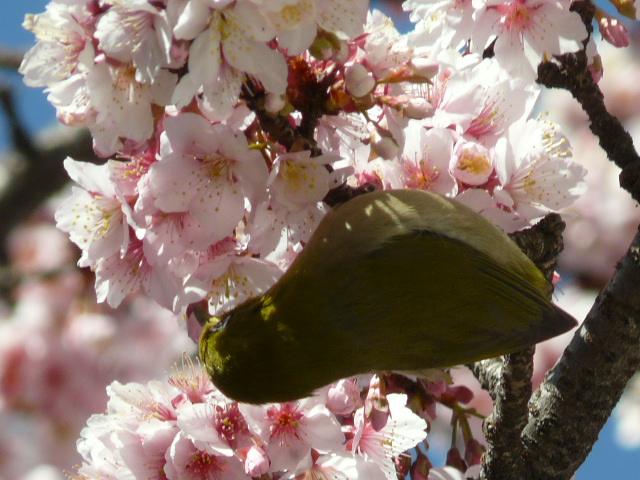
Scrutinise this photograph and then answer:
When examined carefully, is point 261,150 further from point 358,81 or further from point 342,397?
point 342,397

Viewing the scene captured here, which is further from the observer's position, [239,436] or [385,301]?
[385,301]

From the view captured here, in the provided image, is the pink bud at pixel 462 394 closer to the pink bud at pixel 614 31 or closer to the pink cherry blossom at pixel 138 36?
the pink bud at pixel 614 31

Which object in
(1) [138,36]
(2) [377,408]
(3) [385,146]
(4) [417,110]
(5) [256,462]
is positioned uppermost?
(1) [138,36]

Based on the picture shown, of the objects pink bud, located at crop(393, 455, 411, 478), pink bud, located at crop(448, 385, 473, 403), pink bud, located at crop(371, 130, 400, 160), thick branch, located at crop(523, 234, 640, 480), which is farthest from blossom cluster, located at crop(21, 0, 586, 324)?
pink bud, located at crop(393, 455, 411, 478)

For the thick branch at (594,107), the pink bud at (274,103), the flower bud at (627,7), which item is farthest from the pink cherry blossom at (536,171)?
the pink bud at (274,103)

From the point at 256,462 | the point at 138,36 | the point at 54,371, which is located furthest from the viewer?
the point at 54,371

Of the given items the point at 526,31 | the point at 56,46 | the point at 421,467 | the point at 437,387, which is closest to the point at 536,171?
the point at 526,31

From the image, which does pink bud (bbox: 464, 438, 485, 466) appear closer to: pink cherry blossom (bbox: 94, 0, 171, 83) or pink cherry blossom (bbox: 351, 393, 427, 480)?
pink cherry blossom (bbox: 351, 393, 427, 480)
